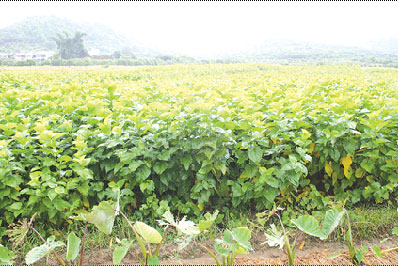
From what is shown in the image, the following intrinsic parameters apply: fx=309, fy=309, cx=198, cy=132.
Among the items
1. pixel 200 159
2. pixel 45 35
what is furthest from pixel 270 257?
pixel 45 35

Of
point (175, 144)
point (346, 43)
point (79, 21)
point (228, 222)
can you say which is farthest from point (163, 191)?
point (79, 21)

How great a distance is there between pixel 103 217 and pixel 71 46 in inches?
3005

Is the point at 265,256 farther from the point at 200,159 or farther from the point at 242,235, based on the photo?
the point at 200,159

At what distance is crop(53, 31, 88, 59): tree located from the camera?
69.4 metres

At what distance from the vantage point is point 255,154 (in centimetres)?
270

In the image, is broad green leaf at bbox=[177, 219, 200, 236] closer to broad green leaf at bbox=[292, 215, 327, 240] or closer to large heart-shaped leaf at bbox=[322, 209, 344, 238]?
broad green leaf at bbox=[292, 215, 327, 240]

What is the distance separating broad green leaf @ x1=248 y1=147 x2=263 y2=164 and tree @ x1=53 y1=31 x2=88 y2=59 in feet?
244

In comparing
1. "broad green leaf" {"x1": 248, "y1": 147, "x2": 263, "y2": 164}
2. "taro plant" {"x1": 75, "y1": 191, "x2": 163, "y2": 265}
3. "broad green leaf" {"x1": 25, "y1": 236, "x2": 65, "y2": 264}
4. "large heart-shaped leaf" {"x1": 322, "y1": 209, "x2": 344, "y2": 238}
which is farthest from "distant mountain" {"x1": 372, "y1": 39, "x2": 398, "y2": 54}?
"broad green leaf" {"x1": 25, "y1": 236, "x2": 65, "y2": 264}

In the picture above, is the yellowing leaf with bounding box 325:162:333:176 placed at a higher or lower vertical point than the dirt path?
higher

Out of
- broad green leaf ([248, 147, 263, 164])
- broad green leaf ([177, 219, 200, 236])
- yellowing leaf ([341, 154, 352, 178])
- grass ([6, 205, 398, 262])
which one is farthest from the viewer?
yellowing leaf ([341, 154, 352, 178])

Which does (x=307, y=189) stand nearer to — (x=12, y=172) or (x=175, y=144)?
(x=175, y=144)

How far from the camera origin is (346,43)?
113 m

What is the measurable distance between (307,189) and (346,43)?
4992 inches

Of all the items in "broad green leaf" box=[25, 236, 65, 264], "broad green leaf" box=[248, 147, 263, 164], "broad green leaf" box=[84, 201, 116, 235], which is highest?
"broad green leaf" box=[248, 147, 263, 164]
